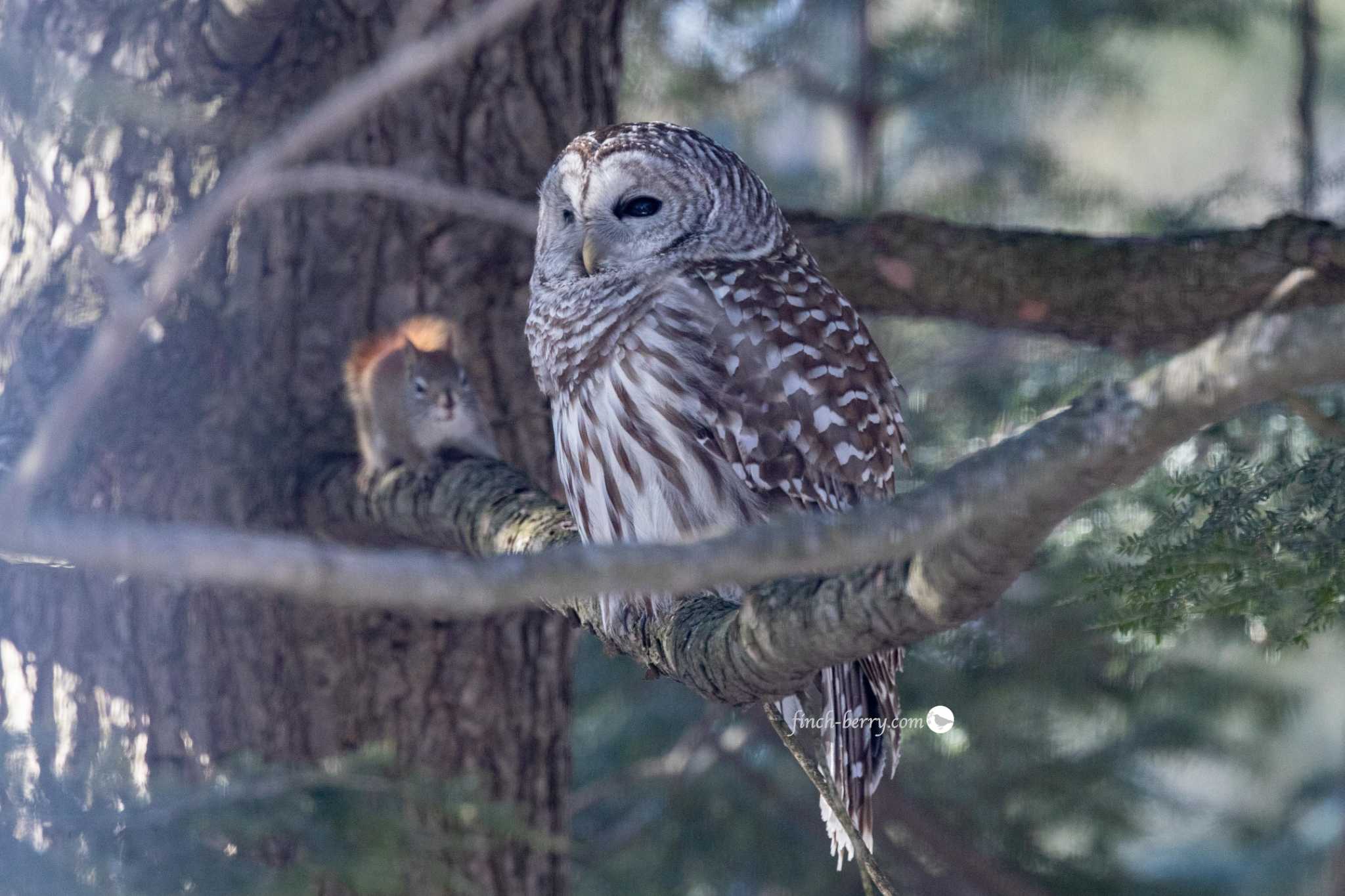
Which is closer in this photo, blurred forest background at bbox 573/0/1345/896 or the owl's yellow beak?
the owl's yellow beak

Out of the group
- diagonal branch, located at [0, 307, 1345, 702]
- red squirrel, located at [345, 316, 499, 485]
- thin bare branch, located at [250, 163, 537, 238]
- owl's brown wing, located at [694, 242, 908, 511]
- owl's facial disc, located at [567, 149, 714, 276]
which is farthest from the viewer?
red squirrel, located at [345, 316, 499, 485]

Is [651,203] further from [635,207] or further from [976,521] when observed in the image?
[976,521]

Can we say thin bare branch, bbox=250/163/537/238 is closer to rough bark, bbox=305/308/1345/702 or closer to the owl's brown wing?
the owl's brown wing

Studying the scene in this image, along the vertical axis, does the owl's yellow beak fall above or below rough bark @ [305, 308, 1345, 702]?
above

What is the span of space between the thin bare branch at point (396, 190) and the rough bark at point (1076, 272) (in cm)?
83

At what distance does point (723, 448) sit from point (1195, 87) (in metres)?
9.28

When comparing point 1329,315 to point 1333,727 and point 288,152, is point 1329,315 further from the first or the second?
point 1333,727

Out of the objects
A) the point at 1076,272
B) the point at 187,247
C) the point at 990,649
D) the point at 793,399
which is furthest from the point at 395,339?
the point at 187,247

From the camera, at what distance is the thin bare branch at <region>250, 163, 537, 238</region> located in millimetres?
2133

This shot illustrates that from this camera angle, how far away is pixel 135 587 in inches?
136

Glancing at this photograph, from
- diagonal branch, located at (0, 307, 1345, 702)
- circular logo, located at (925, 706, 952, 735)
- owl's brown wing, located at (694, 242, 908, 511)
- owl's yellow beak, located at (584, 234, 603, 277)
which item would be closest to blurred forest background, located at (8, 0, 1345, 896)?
circular logo, located at (925, 706, 952, 735)

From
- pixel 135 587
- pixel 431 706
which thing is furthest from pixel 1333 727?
pixel 135 587

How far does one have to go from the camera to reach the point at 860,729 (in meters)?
3.04

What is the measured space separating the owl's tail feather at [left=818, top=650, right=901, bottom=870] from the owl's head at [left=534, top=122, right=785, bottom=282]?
1017 millimetres
